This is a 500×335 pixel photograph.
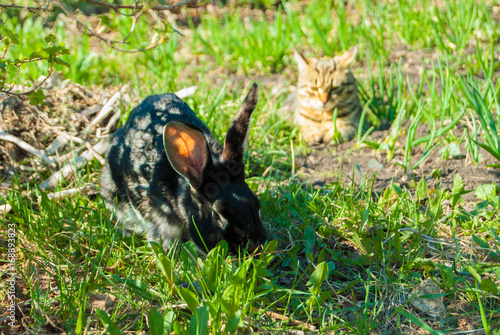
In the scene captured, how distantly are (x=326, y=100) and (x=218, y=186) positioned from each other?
8.16ft

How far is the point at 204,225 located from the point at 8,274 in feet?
3.76

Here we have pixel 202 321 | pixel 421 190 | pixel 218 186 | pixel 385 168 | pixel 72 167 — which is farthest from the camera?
pixel 385 168

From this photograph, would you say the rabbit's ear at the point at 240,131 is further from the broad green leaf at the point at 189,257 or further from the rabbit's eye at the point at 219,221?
the broad green leaf at the point at 189,257

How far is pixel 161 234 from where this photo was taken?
11.1 ft

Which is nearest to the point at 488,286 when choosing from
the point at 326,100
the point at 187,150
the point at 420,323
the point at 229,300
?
the point at 420,323

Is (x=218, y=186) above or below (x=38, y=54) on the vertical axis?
below

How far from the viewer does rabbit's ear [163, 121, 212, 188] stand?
9.42 ft

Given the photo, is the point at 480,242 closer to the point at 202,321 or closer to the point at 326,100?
the point at 202,321

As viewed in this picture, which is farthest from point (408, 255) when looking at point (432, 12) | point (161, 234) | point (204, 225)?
point (432, 12)

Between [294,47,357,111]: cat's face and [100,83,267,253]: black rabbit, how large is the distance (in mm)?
1801

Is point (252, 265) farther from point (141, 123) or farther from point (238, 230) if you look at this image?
point (141, 123)

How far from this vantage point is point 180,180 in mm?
3344

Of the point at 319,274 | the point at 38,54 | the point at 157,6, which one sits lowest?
the point at 319,274

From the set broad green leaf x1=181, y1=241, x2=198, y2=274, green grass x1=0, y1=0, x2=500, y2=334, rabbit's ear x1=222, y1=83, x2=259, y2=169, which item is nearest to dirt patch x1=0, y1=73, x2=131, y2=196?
green grass x1=0, y1=0, x2=500, y2=334
